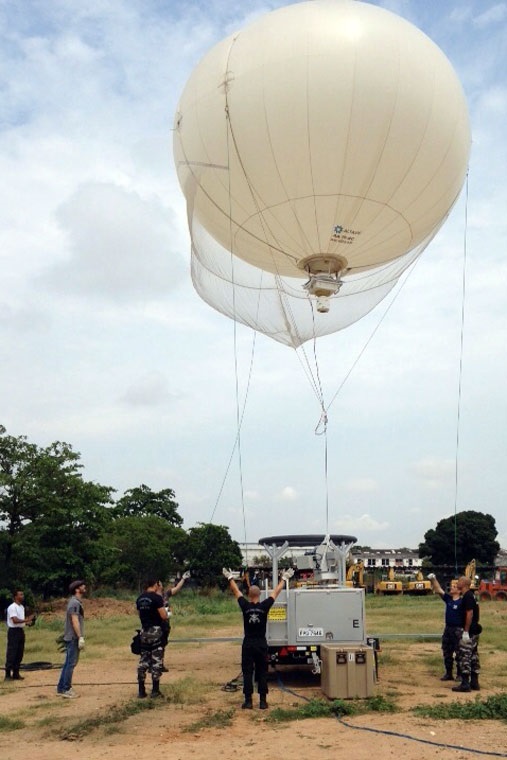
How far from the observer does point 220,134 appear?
10.4 meters

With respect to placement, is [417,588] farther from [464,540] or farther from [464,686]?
[464,540]

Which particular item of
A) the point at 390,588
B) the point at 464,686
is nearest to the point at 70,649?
the point at 464,686

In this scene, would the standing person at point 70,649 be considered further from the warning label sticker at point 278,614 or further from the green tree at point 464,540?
the green tree at point 464,540

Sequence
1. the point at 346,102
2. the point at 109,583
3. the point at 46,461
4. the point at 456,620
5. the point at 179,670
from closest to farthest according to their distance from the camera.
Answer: the point at 346,102
the point at 456,620
the point at 179,670
the point at 46,461
the point at 109,583

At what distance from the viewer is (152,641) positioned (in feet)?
31.4

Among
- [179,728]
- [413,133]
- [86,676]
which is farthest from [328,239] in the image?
[86,676]

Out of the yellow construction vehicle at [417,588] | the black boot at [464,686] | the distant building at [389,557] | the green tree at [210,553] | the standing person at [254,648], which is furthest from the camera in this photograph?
the distant building at [389,557]

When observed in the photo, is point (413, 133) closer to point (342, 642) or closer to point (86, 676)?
point (342, 642)

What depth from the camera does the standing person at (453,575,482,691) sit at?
9.87m

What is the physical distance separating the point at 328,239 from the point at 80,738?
785 centimetres

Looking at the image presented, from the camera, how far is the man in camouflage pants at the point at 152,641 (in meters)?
9.58

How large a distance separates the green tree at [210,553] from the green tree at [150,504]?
23337 mm

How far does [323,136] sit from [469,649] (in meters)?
7.35

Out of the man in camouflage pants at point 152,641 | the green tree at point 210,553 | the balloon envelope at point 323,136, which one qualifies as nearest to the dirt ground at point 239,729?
the man in camouflage pants at point 152,641
